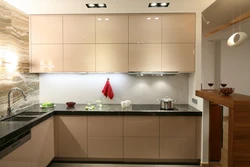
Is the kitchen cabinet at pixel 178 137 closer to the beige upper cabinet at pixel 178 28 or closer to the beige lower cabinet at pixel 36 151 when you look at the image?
the beige upper cabinet at pixel 178 28

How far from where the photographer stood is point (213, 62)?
22.4 feet

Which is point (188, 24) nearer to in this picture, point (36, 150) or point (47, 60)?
point (47, 60)

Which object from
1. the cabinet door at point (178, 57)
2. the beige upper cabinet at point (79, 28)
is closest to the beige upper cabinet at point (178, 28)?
the cabinet door at point (178, 57)

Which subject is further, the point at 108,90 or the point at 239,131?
the point at 108,90

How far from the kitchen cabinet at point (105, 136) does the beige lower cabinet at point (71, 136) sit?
0.10 meters

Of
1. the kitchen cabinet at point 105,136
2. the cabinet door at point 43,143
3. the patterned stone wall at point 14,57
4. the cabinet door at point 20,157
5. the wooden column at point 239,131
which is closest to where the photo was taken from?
the cabinet door at point 20,157

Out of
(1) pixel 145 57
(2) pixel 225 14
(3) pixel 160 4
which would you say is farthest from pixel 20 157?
(2) pixel 225 14

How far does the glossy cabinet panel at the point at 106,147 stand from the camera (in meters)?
3.14

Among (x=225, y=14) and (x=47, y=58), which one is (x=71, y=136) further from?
(x=225, y=14)

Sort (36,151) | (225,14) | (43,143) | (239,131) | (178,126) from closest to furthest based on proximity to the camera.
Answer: (239,131) → (36,151) → (43,143) → (178,126) → (225,14)

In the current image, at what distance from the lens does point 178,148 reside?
3107 millimetres

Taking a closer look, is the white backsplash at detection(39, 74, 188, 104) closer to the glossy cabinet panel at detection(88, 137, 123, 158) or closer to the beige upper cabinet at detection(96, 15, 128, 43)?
the beige upper cabinet at detection(96, 15, 128, 43)

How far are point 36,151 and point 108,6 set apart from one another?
7.79ft

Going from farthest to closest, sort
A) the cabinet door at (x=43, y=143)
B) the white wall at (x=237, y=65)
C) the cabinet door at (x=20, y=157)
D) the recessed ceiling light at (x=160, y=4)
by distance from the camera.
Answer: the white wall at (x=237, y=65) < the recessed ceiling light at (x=160, y=4) < the cabinet door at (x=43, y=143) < the cabinet door at (x=20, y=157)
